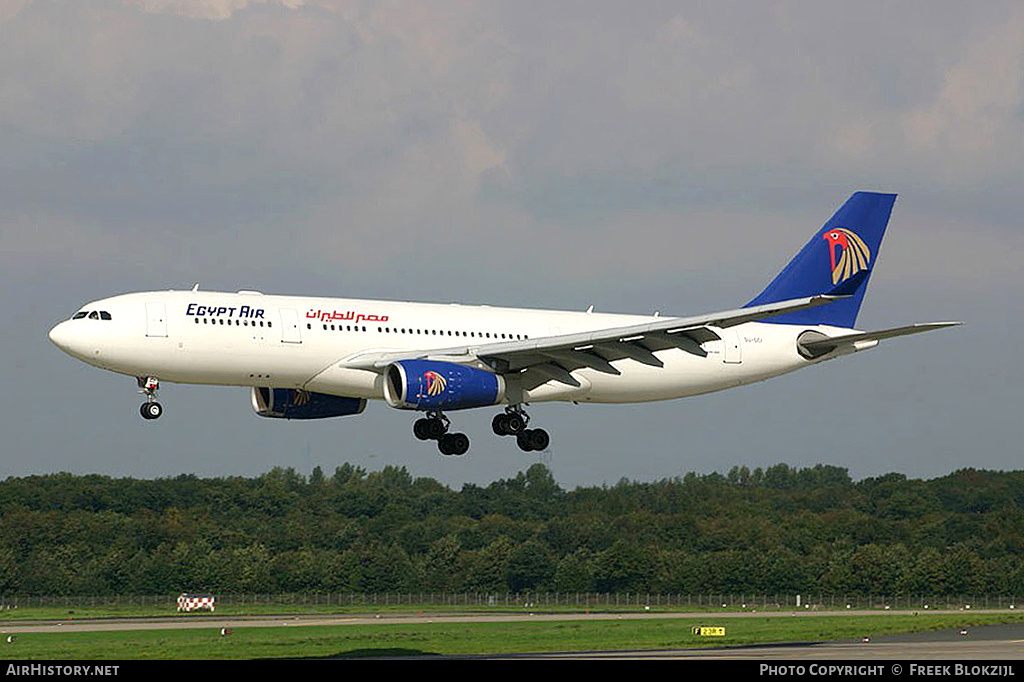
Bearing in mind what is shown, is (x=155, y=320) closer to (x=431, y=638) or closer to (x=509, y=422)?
(x=509, y=422)

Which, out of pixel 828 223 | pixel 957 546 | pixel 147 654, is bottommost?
pixel 147 654

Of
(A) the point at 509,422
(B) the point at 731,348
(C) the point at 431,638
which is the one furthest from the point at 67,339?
(B) the point at 731,348

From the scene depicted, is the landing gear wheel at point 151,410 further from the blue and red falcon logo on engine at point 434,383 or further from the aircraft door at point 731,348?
the aircraft door at point 731,348

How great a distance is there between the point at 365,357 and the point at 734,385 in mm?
15722

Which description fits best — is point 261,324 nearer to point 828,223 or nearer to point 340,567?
point 828,223

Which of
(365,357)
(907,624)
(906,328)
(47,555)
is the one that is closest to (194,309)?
(365,357)

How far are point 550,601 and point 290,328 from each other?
196 feet

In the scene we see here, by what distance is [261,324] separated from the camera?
2256 inches

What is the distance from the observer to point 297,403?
63406 millimetres

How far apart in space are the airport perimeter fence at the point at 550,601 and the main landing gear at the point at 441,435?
45.6m

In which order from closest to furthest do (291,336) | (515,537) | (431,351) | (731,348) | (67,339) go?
(67,339) → (291,336) → (431,351) → (731,348) → (515,537)

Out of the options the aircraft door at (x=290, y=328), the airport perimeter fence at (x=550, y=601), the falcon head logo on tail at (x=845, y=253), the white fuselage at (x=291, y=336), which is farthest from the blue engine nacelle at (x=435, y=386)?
the airport perimeter fence at (x=550, y=601)

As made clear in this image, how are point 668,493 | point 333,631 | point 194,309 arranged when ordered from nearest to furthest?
point 194,309, point 333,631, point 668,493

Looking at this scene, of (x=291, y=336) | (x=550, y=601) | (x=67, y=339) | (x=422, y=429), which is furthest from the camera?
(x=550, y=601)
